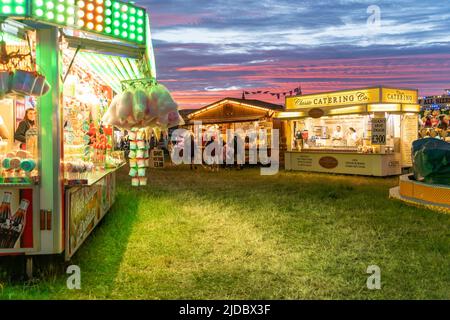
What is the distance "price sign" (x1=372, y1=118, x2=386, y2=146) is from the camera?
52.9ft

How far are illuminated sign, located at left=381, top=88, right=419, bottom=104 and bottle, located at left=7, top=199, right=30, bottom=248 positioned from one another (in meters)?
14.2

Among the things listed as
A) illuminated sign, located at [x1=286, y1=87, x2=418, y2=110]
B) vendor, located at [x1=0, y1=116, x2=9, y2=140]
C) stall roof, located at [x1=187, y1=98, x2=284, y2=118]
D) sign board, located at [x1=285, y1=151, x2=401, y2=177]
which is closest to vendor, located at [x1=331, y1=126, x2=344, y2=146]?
sign board, located at [x1=285, y1=151, x2=401, y2=177]

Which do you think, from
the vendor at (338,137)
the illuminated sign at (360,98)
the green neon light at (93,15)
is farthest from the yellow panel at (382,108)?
the green neon light at (93,15)

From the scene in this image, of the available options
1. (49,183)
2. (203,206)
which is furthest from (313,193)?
(49,183)

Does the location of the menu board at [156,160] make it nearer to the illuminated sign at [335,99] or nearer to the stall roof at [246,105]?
the stall roof at [246,105]

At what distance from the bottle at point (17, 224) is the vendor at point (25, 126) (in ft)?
2.37

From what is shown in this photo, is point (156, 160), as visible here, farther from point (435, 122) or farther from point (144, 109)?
point (144, 109)

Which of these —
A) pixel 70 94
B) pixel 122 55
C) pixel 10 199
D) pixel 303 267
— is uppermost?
pixel 122 55

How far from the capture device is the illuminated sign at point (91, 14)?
14.0 feet

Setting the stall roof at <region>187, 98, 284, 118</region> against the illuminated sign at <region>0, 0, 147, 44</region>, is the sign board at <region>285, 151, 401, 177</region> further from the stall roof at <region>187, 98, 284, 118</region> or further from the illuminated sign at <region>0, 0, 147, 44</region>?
the illuminated sign at <region>0, 0, 147, 44</region>

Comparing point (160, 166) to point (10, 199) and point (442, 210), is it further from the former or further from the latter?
point (10, 199)

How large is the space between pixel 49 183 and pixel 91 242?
2.20 m

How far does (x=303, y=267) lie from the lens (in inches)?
216

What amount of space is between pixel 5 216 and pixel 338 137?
16.3 meters
